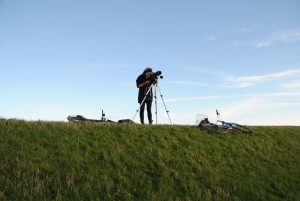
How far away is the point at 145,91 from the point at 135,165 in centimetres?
773

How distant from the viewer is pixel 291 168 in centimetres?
1662

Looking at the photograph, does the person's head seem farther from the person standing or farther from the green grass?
the green grass

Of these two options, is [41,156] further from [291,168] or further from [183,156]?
[291,168]

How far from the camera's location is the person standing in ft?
66.3

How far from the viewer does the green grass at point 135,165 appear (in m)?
11.3

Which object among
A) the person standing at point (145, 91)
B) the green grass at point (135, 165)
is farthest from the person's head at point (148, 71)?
the green grass at point (135, 165)

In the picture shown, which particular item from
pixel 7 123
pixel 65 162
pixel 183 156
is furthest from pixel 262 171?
pixel 7 123

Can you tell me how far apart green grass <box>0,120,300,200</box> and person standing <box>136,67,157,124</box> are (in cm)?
272

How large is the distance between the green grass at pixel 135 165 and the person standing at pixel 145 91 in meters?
2.72

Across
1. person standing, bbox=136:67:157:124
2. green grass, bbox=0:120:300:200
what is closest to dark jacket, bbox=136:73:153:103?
person standing, bbox=136:67:157:124

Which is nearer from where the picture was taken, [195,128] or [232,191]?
[232,191]

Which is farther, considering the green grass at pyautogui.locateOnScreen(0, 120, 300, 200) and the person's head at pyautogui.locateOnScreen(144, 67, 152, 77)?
the person's head at pyautogui.locateOnScreen(144, 67, 152, 77)

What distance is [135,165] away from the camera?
1317 centimetres

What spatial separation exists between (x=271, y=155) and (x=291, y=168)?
1.18 meters
